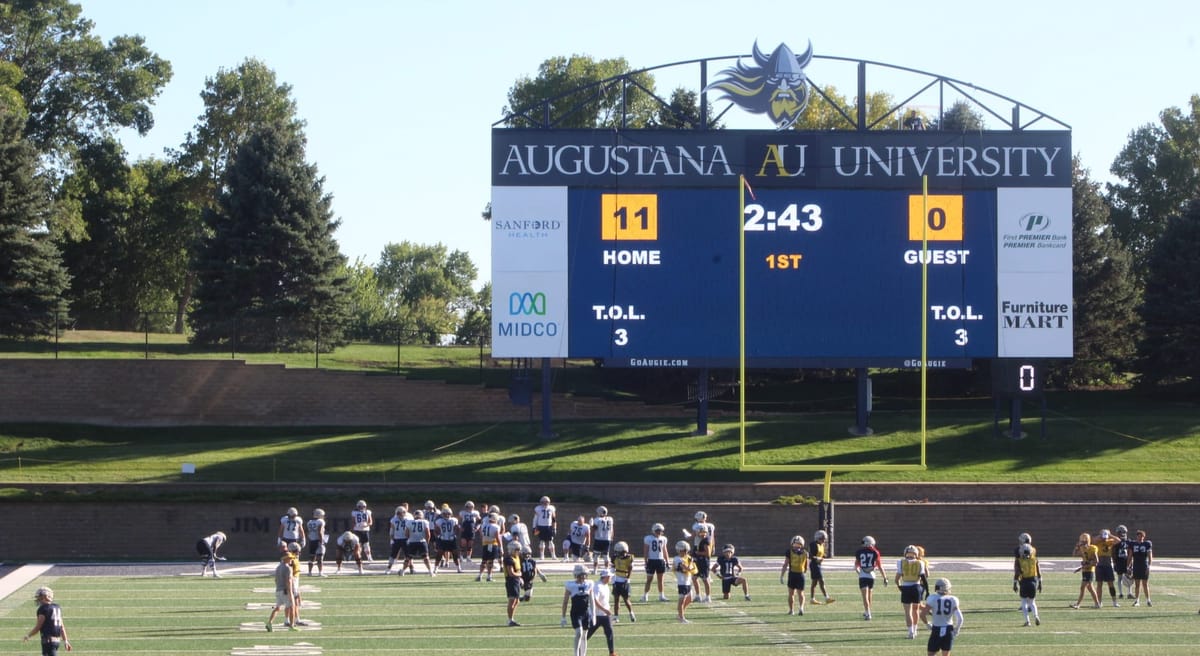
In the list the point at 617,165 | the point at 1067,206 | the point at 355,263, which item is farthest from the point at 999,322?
the point at 355,263

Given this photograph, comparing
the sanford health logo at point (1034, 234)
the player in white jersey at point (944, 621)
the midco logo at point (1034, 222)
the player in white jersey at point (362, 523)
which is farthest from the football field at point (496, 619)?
the midco logo at point (1034, 222)

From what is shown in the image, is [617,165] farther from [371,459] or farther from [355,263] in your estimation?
[355,263]

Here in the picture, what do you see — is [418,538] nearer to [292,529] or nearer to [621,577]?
[292,529]

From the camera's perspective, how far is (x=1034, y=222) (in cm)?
3080

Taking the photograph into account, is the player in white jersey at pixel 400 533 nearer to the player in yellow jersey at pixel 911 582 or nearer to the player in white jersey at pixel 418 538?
the player in white jersey at pixel 418 538

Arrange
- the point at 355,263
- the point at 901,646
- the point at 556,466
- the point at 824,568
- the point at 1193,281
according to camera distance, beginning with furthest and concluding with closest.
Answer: the point at 355,263, the point at 1193,281, the point at 556,466, the point at 824,568, the point at 901,646

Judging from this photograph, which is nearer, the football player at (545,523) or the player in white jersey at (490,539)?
the player in white jersey at (490,539)

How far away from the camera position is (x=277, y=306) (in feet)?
142

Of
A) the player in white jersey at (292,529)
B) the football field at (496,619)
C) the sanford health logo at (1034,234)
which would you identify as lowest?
the football field at (496,619)

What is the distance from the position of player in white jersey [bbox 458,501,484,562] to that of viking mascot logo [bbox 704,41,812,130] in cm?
1067

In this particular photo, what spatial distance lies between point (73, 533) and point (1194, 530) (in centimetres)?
2168

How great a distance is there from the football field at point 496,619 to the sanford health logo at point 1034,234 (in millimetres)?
7502

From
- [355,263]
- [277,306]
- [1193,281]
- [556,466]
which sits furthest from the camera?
[355,263]

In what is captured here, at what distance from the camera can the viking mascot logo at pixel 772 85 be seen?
31484 mm
